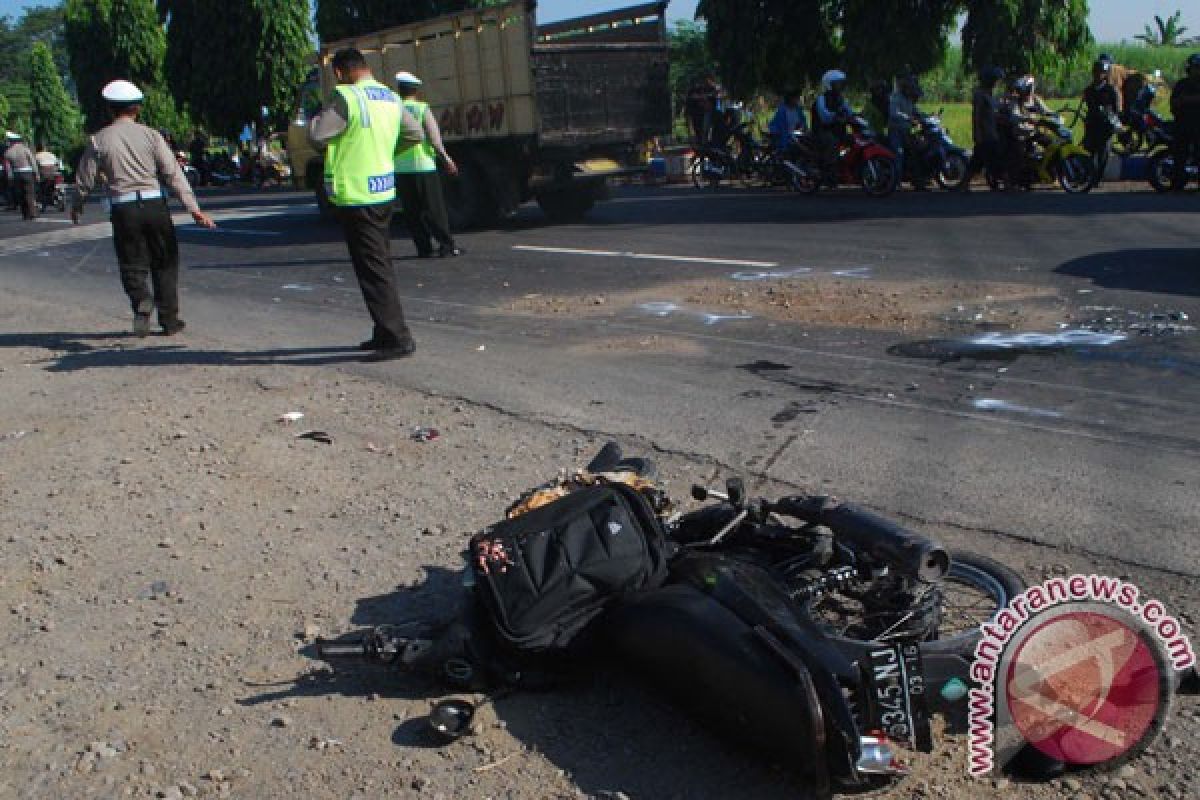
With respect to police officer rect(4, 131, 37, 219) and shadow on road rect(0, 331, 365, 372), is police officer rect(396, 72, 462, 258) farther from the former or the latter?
police officer rect(4, 131, 37, 219)

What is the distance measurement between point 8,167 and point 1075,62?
22158 millimetres

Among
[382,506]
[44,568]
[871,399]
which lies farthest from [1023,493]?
[44,568]

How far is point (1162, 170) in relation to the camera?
15383 millimetres

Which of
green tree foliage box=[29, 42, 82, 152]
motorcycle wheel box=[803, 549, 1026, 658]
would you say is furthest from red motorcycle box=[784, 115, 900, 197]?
green tree foliage box=[29, 42, 82, 152]

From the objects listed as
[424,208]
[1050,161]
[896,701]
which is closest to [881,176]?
[1050,161]

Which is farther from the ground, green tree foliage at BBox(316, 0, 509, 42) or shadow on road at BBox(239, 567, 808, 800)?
green tree foliage at BBox(316, 0, 509, 42)

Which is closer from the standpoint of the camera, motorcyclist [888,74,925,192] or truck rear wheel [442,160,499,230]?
truck rear wheel [442,160,499,230]

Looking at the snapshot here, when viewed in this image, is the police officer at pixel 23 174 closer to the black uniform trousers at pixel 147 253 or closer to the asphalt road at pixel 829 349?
the asphalt road at pixel 829 349

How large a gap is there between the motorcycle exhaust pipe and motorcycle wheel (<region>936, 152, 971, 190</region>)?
1495 centimetres

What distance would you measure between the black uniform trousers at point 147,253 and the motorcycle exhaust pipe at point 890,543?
681 centimetres

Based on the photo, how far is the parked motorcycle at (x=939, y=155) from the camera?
17359mm

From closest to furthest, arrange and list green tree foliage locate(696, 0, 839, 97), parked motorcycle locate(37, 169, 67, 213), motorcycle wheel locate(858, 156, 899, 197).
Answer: motorcycle wheel locate(858, 156, 899, 197) < green tree foliage locate(696, 0, 839, 97) < parked motorcycle locate(37, 169, 67, 213)
